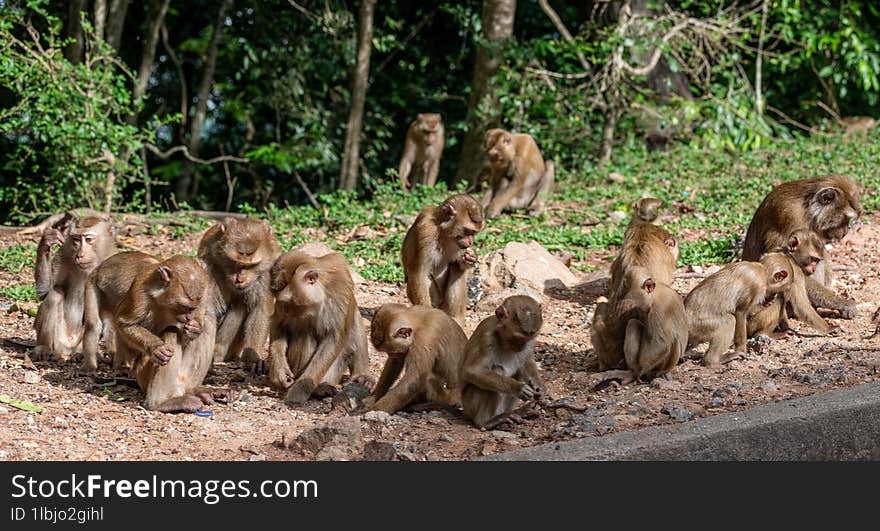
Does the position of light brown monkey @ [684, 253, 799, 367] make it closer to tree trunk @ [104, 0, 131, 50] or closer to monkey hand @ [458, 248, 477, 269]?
monkey hand @ [458, 248, 477, 269]

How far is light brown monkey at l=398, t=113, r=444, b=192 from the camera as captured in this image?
52.5ft

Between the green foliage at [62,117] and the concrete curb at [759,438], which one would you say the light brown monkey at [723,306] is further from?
→ the green foliage at [62,117]

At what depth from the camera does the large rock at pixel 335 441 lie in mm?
6293

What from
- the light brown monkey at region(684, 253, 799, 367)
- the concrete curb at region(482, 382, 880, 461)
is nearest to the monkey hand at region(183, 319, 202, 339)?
the concrete curb at region(482, 382, 880, 461)

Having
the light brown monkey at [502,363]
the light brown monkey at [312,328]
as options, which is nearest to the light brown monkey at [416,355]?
the light brown monkey at [502,363]

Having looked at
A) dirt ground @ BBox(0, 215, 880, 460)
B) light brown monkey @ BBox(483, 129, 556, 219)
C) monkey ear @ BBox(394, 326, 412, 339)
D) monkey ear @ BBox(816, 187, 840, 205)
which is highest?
monkey ear @ BBox(816, 187, 840, 205)

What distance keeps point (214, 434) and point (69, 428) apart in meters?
0.85

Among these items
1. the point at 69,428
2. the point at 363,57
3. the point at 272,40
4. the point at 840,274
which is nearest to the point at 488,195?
the point at 363,57

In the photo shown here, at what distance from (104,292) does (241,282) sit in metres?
0.92

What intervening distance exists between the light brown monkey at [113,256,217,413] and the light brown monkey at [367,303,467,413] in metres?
1.10

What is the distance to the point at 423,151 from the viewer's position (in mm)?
16109

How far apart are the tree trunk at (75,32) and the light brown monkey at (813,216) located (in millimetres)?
9077

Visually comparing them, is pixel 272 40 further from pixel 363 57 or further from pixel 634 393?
pixel 634 393

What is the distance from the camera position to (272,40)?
1850cm
